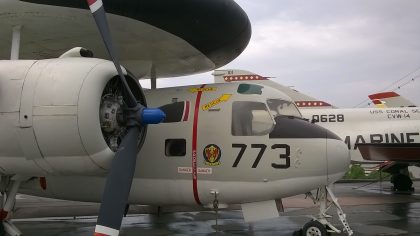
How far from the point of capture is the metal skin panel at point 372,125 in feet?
60.3

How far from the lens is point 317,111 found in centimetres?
1995

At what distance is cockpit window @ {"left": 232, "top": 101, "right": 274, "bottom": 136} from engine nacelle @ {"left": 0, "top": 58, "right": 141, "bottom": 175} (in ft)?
7.23

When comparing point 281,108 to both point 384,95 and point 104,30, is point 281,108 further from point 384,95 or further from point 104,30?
point 384,95

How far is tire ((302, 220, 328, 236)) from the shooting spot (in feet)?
24.5

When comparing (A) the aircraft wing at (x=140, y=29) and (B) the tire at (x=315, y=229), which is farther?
(B) the tire at (x=315, y=229)

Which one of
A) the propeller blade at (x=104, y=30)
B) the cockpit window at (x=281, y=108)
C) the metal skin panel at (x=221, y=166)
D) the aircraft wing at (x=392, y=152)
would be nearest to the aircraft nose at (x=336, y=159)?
the metal skin panel at (x=221, y=166)

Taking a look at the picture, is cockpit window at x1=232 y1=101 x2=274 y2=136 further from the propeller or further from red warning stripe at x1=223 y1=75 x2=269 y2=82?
red warning stripe at x1=223 y1=75 x2=269 y2=82

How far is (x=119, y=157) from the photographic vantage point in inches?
255

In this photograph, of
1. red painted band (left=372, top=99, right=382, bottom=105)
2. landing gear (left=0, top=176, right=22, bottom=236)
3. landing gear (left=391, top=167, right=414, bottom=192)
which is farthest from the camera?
red painted band (left=372, top=99, right=382, bottom=105)

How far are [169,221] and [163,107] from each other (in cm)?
425

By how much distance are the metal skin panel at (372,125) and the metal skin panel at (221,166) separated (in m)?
11.7

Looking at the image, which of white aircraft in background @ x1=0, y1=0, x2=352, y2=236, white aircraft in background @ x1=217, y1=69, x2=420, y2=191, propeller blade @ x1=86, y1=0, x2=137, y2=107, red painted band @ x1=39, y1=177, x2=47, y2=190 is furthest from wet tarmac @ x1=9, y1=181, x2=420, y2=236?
propeller blade @ x1=86, y1=0, x2=137, y2=107

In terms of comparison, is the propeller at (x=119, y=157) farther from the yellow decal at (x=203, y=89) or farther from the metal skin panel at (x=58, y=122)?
the yellow decal at (x=203, y=89)

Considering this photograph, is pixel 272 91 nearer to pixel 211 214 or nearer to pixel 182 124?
pixel 182 124
